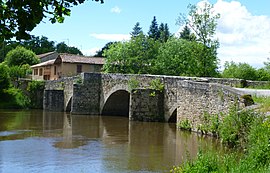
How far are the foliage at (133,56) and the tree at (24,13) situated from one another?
3095cm

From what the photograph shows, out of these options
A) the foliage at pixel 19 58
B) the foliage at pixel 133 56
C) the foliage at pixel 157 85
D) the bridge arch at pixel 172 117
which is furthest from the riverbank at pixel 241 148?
the foliage at pixel 19 58

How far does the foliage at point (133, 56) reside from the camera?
36156 millimetres

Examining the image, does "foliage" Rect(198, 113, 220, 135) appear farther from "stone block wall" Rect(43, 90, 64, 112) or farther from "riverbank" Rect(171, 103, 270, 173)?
"stone block wall" Rect(43, 90, 64, 112)

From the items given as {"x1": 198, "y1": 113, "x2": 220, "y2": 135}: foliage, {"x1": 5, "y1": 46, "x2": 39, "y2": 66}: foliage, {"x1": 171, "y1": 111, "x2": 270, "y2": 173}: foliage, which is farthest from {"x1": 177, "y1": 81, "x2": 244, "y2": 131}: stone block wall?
{"x1": 5, "y1": 46, "x2": 39, "y2": 66}: foliage

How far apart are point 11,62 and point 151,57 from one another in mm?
22630

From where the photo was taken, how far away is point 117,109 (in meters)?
29.4

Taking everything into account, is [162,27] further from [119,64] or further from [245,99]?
[245,99]

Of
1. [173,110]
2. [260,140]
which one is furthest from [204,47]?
[260,140]

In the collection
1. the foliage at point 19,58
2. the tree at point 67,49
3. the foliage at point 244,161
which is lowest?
the foliage at point 244,161

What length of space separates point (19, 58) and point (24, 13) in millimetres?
50412

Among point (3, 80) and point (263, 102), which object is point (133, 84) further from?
point (3, 80)

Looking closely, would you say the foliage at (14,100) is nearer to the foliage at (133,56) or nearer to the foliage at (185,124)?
the foliage at (133,56)

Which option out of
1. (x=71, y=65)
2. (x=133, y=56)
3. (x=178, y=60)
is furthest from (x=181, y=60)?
(x=71, y=65)

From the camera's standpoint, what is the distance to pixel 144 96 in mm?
22984
